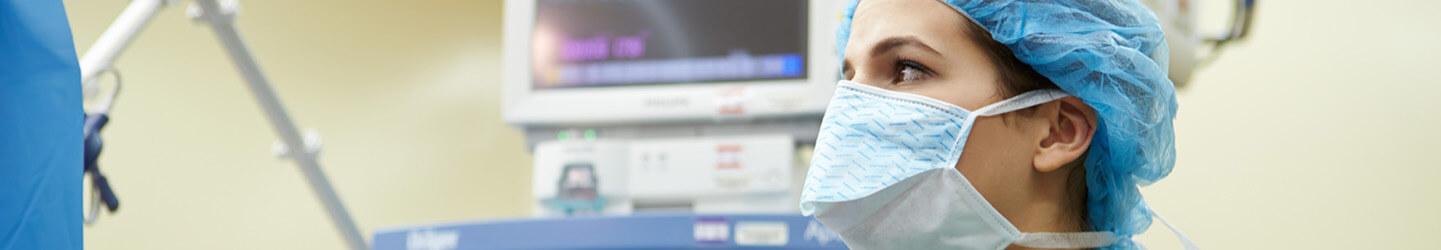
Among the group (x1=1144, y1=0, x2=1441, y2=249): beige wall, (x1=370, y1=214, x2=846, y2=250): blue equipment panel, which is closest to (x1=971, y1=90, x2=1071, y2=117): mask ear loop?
(x1=370, y1=214, x2=846, y2=250): blue equipment panel

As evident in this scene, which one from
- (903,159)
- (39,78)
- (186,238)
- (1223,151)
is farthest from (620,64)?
(186,238)

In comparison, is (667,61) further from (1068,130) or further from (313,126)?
(313,126)

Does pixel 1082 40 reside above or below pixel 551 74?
above

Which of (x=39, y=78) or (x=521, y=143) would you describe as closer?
(x=39, y=78)

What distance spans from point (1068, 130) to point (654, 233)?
2.71 feet

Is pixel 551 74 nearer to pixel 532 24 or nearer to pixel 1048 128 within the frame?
pixel 532 24

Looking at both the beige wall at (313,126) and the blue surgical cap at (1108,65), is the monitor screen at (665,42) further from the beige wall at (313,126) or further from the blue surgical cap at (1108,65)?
the beige wall at (313,126)

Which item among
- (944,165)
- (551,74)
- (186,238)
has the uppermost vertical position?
(944,165)

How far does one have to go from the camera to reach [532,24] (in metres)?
2.56

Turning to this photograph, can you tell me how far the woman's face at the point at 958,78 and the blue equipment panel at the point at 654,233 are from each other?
652 millimetres

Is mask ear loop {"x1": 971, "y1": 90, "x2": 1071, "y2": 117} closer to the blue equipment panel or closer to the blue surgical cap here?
the blue surgical cap

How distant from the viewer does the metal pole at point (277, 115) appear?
205cm

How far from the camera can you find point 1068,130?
4.11 feet

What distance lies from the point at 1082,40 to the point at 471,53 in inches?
139
